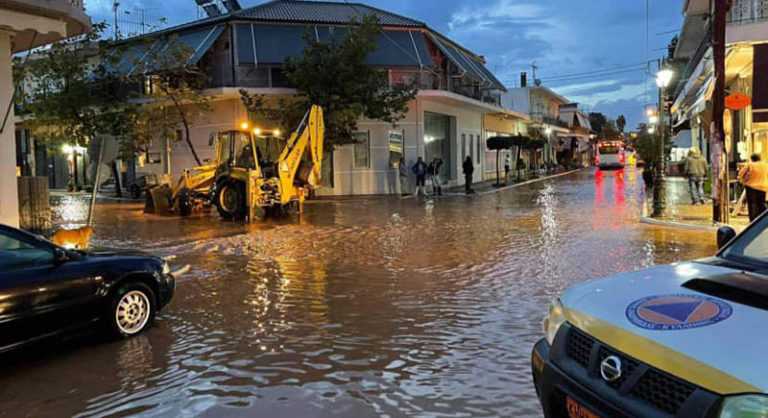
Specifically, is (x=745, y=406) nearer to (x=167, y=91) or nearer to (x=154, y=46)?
(x=167, y=91)

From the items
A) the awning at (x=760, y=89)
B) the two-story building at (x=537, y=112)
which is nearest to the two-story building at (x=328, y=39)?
the awning at (x=760, y=89)

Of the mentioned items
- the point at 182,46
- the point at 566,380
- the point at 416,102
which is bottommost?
the point at 566,380

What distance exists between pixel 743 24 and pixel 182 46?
20631mm

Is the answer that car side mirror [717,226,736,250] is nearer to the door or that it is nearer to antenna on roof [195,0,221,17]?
the door

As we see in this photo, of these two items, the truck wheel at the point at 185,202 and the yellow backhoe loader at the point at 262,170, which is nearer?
the yellow backhoe loader at the point at 262,170

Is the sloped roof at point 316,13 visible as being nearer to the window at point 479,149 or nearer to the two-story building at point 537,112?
the window at point 479,149

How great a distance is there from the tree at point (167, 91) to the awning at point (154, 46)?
5 cm

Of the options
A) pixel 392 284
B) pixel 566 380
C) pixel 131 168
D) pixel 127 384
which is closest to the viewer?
pixel 566 380

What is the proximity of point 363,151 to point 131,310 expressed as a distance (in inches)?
939

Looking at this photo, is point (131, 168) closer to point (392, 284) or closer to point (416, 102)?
point (416, 102)

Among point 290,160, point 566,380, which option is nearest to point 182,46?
point 290,160

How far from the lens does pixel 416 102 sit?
30688mm

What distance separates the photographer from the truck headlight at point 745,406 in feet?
7.88

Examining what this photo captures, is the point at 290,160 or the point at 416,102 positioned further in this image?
the point at 416,102
